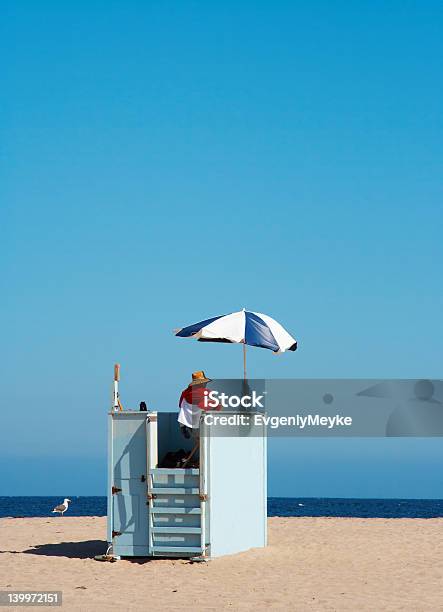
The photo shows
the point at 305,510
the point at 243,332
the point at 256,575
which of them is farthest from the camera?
the point at 305,510

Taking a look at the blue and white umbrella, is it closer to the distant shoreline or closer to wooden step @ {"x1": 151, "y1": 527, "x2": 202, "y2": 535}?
wooden step @ {"x1": 151, "y1": 527, "x2": 202, "y2": 535}

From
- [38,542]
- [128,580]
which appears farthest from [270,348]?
[38,542]

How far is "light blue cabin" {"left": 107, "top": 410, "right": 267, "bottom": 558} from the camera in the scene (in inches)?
626

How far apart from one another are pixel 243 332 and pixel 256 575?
3955 mm

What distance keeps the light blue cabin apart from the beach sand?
1.00ft

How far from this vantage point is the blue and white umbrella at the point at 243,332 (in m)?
16.4

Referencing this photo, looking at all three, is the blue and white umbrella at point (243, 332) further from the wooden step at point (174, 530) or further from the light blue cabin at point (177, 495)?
the wooden step at point (174, 530)

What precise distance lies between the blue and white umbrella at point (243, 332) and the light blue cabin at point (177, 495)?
1.46 metres

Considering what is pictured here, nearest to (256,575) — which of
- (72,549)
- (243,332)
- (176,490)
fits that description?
(176,490)

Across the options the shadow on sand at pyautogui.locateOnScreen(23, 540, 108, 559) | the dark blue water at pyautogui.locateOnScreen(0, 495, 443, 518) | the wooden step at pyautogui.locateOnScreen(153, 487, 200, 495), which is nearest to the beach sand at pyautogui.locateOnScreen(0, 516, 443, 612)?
the shadow on sand at pyautogui.locateOnScreen(23, 540, 108, 559)

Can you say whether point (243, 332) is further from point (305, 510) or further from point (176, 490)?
point (305, 510)

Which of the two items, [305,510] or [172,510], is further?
[305,510]

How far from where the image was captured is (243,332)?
1644cm

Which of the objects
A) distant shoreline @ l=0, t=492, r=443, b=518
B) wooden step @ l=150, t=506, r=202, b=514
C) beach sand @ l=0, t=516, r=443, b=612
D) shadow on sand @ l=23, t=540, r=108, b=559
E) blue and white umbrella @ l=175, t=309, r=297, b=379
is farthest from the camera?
distant shoreline @ l=0, t=492, r=443, b=518
